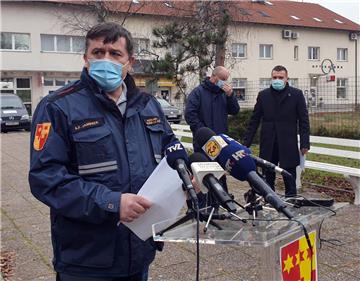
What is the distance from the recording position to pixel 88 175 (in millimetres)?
2232

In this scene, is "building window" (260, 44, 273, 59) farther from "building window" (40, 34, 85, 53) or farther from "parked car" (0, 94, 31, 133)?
"parked car" (0, 94, 31, 133)

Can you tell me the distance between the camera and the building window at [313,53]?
150 feet

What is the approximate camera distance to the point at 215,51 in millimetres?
16953

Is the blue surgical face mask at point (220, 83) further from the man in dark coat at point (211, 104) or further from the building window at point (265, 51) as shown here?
→ the building window at point (265, 51)

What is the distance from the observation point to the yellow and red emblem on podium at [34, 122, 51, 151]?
216 centimetres

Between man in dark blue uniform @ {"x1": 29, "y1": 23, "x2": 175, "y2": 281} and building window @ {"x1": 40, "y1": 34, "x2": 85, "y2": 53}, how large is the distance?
111 feet

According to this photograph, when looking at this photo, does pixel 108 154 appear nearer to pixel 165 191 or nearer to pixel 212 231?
pixel 165 191

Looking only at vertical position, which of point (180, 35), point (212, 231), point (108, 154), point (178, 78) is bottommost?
point (212, 231)

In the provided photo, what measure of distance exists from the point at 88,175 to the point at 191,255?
3002mm

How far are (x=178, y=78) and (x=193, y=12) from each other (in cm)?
254

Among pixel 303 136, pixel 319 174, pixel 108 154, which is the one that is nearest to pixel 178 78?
pixel 319 174

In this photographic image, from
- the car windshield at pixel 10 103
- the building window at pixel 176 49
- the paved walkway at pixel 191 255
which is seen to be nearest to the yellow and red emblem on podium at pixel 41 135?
the paved walkway at pixel 191 255

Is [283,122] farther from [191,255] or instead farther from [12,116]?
[12,116]

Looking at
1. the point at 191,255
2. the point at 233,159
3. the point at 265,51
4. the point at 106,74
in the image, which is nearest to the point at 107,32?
the point at 106,74
